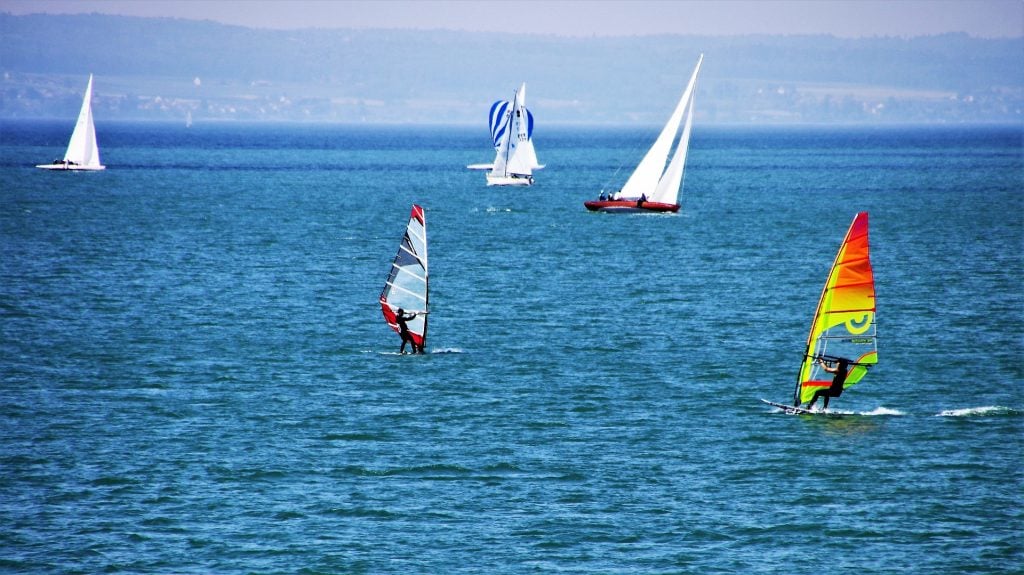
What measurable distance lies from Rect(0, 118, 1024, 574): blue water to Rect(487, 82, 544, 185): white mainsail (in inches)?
2009

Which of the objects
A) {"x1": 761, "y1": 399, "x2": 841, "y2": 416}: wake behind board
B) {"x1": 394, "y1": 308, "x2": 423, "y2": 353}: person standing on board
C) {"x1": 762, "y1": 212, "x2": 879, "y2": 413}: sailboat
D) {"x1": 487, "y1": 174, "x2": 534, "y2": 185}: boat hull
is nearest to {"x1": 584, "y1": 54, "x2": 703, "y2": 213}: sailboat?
{"x1": 487, "y1": 174, "x2": 534, "y2": 185}: boat hull

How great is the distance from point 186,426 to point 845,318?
20523 mm

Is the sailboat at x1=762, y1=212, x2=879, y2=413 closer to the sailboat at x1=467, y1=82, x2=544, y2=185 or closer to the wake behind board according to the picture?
the wake behind board

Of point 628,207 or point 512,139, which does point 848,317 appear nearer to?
point 628,207

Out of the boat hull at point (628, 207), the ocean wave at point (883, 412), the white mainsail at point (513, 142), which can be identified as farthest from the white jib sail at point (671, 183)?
the ocean wave at point (883, 412)

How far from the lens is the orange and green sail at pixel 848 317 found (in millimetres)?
41094

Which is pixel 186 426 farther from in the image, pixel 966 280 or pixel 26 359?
pixel 966 280

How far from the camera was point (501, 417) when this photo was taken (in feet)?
143

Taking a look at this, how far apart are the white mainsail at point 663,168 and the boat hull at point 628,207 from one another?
2.38 feet

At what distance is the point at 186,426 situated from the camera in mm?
42406

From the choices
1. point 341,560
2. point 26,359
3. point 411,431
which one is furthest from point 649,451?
point 26,359

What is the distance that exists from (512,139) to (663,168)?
125ft

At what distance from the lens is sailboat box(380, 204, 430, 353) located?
5194cm

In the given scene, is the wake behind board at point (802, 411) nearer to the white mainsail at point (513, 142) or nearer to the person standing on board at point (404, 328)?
the person standing on board at point (404, 328)
